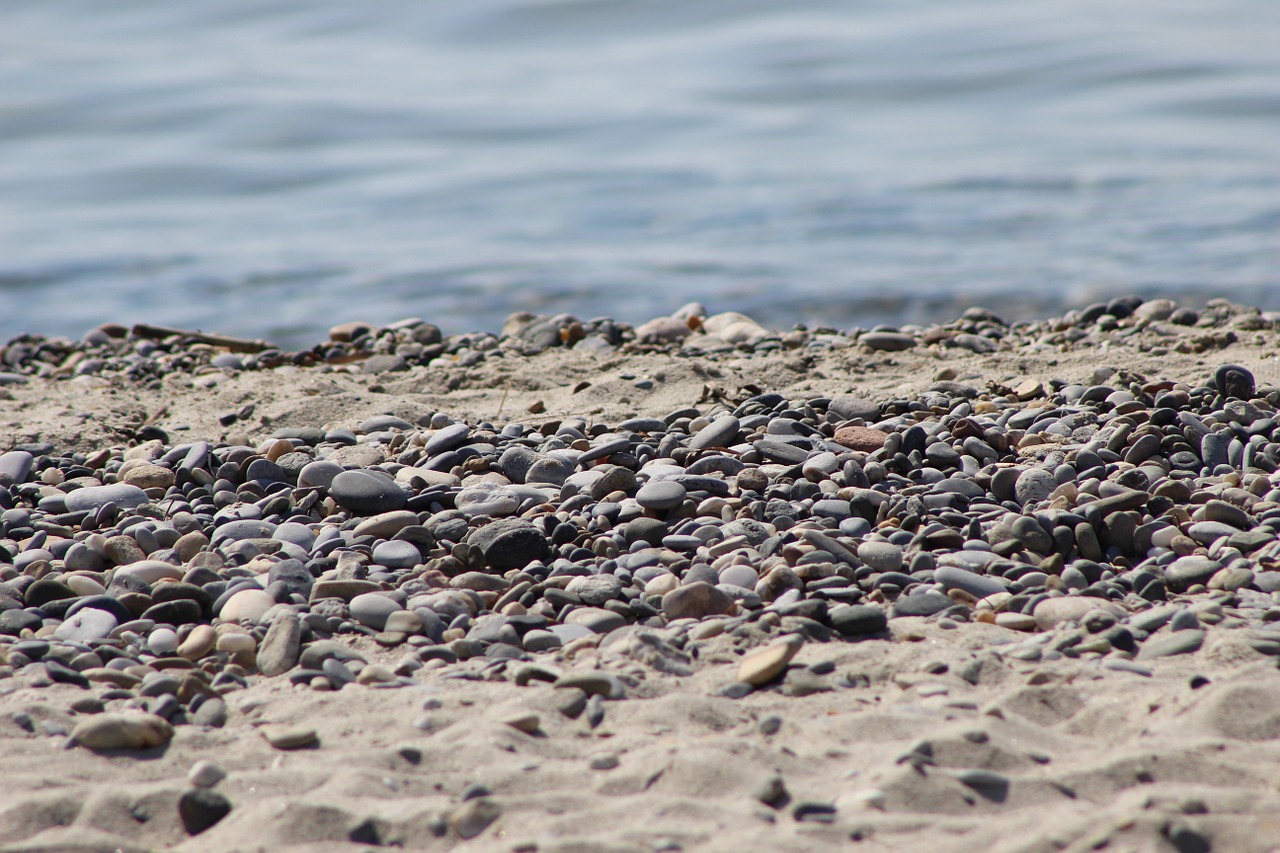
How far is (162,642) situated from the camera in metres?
2.70

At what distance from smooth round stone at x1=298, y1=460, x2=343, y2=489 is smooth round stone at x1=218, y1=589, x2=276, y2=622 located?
791 millimetres

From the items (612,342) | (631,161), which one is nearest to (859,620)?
(612,342)

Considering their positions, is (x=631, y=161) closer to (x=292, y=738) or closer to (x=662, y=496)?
(x=662, y=496)

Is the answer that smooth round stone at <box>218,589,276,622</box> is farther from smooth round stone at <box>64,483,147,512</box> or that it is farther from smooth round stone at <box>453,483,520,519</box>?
smooth round stone at <box>64,483,147,512</box>

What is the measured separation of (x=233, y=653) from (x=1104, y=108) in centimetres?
1333

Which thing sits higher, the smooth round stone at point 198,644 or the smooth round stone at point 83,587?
the smooth round stone at point 83,587

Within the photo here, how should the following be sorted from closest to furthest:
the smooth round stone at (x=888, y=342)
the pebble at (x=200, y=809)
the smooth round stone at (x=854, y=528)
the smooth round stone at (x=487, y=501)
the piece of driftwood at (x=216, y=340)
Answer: the pebble at (x=200, y=809)
the smooth round stone at (x=854, y=528)
the smooth round stone at (x=487, y=501)
the smooth round stone at (x=888, y=342)
the piece of driftwood at (x=216, y=340)

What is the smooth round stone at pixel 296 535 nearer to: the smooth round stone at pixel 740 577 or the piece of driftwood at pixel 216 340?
the smooth round stone at pixel 740 577

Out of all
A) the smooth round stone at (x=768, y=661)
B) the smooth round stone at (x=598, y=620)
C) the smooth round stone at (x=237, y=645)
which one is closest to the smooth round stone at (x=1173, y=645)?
the smooth round stone at (x=768, y=661)

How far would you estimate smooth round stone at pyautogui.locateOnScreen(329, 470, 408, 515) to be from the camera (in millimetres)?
3424

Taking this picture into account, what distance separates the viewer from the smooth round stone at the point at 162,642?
2686mm

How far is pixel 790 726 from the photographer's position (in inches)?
89.4

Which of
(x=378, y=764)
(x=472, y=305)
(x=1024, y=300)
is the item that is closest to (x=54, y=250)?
(x=472, y=305)

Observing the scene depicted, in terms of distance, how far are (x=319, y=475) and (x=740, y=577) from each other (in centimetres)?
145
